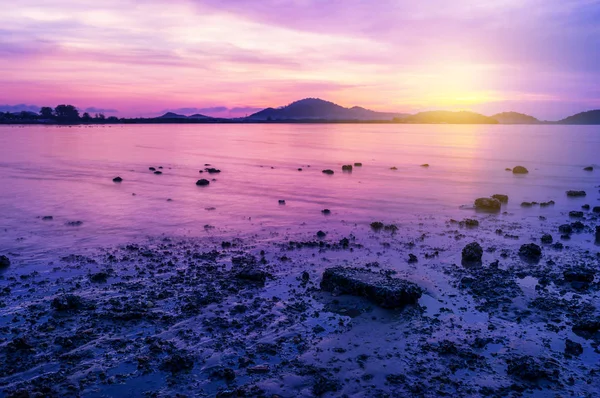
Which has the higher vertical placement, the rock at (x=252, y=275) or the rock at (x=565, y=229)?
the rock at (x=565, y=229)

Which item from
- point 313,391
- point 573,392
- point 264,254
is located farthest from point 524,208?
point 313,391

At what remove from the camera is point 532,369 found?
903 cm

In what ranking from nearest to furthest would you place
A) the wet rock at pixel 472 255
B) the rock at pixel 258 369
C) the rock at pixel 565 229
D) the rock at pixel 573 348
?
the rock at pixel 258 369
the rock at pixel 573 348
the wet rock at pixel 472 255
the rock at pixel 565 229

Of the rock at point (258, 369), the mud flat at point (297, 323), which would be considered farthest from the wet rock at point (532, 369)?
the rock at point (258, 369)

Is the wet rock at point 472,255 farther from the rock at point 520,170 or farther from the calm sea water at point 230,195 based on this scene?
the rock at point 520,170

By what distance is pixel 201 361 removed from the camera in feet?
30.8

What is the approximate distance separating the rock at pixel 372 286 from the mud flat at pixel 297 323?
1.7 inches

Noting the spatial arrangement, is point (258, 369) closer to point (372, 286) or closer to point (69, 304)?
point (372, 286)

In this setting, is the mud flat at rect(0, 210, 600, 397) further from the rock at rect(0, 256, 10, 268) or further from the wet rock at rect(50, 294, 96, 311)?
the rock at rect(0, 256, 10, 268)

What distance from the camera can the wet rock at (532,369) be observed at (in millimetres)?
8961

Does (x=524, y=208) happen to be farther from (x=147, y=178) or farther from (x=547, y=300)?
(x=147, y=178)

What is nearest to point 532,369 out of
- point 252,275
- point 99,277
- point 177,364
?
point 177,364

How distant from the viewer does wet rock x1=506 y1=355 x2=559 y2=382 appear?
8961 millimetres

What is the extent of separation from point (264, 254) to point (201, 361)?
7.78m
